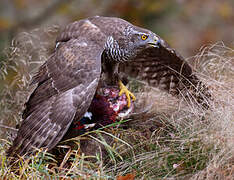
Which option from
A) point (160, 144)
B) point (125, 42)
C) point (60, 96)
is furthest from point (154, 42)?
point (60, 96)

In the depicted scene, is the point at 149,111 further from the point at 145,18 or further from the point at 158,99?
the point at 145,18

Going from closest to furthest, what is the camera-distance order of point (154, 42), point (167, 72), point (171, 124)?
point (171, 124), point (154, 42), point (167, 72)

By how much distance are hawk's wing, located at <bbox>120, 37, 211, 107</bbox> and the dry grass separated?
11cm

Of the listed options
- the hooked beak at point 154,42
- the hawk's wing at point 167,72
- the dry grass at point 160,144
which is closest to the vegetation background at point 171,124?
the dry grass at point 160,144

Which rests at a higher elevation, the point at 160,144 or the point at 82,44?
the point at 82,44

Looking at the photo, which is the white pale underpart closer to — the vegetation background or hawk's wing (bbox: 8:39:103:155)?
hawk's wing (bbox: 8:39:103:155)

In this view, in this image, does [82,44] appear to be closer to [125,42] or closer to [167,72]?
[125,42]

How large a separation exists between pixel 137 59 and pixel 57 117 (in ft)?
5.38

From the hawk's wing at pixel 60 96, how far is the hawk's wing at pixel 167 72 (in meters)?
0.83

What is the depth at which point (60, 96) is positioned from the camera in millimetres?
3914

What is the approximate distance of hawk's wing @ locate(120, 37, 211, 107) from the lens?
4.44 metres

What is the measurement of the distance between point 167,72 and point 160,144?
3.85ft

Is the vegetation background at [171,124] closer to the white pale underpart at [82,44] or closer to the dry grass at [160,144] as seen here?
the dry grass at [160,144]

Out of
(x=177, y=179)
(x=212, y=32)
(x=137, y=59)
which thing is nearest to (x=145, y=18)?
(x=212, y=32)
